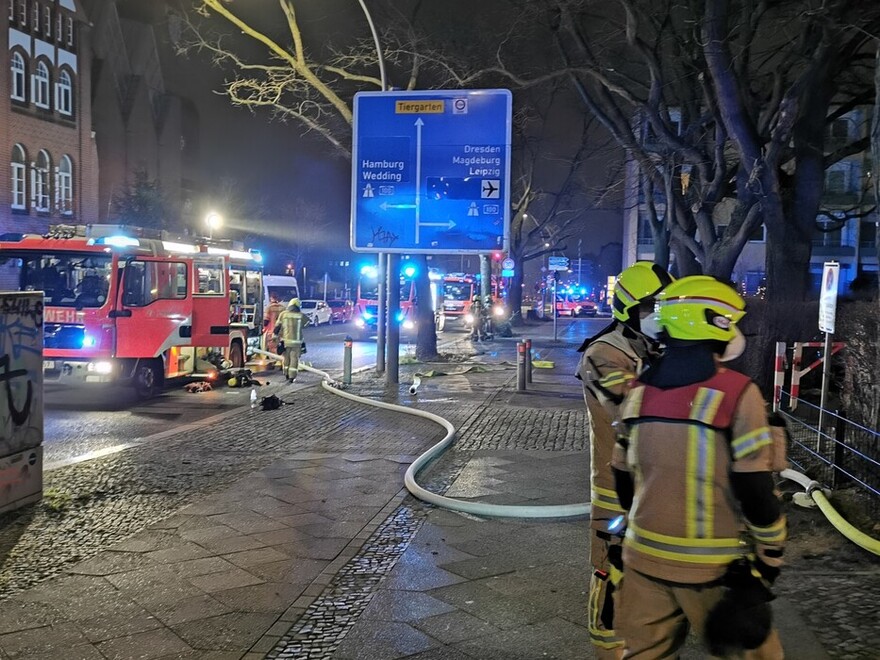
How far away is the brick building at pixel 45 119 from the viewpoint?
31.1 meters

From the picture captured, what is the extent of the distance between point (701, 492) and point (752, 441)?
249 mm

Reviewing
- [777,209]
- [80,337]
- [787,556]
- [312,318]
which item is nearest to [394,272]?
[80,337]

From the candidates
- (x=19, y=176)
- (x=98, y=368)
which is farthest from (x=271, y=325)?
(x=19, y=176)

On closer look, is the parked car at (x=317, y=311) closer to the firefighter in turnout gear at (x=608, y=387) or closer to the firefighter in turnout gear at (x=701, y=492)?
the firefighter in turnout gear at (x=608, y=387)

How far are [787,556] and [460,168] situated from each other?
10.4 metres

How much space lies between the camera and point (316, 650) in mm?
4340

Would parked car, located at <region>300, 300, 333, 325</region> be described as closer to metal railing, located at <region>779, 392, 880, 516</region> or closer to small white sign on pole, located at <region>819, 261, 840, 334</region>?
small white sign on pole, located at <region>819, 261, 840, 334</region>

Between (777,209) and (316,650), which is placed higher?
(777,209)

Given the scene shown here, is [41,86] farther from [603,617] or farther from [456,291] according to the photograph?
[603,617]

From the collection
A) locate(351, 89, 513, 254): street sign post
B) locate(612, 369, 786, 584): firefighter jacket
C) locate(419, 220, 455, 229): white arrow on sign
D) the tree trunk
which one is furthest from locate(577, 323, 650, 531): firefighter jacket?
the tree trunk

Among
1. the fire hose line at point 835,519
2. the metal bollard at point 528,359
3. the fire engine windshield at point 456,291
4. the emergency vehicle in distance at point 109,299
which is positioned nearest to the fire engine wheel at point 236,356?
the emergency vehicle in distance at point 109,299

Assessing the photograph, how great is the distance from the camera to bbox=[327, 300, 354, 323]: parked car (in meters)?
44.9

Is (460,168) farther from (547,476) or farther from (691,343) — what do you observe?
(691,343)

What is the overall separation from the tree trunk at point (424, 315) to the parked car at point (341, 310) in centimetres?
2287
